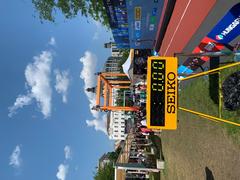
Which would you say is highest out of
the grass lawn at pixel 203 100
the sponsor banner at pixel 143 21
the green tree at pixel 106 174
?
the sponsor banner at pixel 143 21

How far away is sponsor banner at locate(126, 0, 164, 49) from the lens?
→ 18.0 metres

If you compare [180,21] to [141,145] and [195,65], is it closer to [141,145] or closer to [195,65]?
[195,65]

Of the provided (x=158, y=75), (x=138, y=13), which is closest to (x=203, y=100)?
(x=158, y=75)

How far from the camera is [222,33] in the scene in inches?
428

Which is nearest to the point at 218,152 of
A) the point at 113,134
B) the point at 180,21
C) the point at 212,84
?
the point at 212,84

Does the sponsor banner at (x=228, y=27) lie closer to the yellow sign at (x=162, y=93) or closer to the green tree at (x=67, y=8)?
the yellow sign at (x=162, y=93)

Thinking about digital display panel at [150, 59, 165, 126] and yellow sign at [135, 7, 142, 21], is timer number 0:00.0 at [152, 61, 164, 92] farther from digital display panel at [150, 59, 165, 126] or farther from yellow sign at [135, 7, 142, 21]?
yellow sign at [135, 7, 142, 21]

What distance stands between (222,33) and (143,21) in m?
9.51

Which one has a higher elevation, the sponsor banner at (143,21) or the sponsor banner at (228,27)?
the sponsor banner at (143,21)

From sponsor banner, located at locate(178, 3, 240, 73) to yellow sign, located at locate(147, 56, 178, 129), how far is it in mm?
2848

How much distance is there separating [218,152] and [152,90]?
4186 millimetres

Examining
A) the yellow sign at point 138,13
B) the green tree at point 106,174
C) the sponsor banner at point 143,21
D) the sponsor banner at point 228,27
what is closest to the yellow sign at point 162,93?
the sponsor banner at point 228,27

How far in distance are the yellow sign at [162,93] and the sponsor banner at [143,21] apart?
9.82 m

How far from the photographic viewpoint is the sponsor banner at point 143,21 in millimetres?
17953
